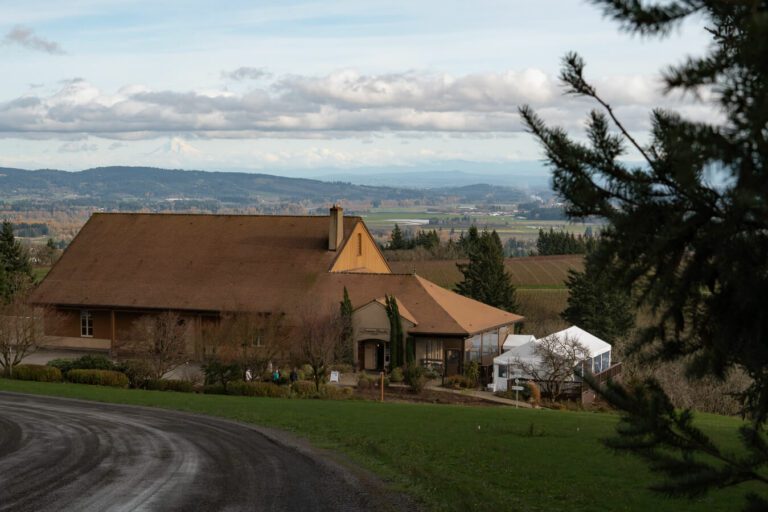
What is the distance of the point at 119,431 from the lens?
72.4ft

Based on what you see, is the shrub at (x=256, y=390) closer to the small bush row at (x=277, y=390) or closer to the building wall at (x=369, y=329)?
the small bush row at (x=277, y=390)

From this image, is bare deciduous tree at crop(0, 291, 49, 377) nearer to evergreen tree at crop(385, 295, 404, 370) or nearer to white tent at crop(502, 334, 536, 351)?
evergreen tree at crop(385, 295, 404, 370)

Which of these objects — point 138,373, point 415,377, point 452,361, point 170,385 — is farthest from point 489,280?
point 170,385

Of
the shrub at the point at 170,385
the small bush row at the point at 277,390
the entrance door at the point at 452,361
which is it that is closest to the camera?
the small bush row at the point at 277,390

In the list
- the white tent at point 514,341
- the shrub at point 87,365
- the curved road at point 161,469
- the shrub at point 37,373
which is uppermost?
the white tent at point 514,341

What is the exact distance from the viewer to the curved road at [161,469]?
561 inches

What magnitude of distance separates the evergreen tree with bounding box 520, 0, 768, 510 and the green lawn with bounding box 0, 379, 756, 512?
263 centimetres

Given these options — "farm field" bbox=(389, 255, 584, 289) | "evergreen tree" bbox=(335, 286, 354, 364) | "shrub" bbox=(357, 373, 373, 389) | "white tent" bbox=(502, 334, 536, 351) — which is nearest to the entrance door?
"white tent" bbox=(502, 334, 536, 351)

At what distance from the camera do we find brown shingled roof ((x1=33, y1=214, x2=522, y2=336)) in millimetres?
46812

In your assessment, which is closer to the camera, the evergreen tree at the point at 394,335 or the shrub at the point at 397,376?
the shrub at the point at 397,376

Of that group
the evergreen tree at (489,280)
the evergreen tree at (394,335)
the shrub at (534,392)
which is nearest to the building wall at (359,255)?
the evergreen tree at (394,335)

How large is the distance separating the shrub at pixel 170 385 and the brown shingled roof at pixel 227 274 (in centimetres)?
888

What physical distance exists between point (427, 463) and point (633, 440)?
11.1m

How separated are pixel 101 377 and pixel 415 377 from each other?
12.6 m
